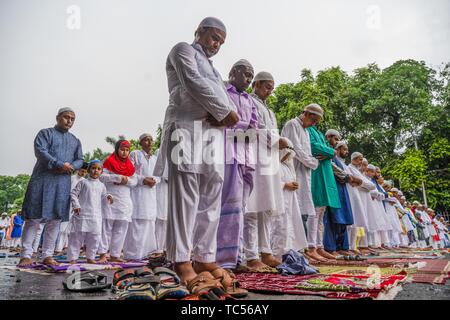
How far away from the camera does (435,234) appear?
45.0 feet

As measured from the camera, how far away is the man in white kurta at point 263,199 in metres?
3.82

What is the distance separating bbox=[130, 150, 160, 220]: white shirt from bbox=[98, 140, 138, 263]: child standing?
0.22 m

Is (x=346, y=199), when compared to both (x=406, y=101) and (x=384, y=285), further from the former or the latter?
(x=406, y=101)

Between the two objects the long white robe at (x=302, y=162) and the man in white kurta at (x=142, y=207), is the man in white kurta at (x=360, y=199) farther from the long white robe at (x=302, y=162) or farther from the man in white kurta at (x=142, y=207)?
the man in white kurta at (x=142, y=207)

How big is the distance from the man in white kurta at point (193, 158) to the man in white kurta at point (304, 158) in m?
2.35

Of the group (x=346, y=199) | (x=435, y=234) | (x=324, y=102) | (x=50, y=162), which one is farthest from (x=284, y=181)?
(x=324, y=102)

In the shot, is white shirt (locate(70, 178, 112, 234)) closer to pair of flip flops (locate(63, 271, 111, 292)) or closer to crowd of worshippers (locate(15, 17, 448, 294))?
crowd of worshippers (locate(15, 17, 448, 294))

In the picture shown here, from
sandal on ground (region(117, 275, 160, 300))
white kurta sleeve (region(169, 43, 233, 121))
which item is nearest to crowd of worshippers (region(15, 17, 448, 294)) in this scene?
white kurta sleeve (region(169, 43, 233, 121))

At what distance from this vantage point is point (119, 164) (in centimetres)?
560

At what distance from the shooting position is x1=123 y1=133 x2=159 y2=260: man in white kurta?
591cm

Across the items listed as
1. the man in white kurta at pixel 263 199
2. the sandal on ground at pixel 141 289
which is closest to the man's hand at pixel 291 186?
the man in white kurta at pixel 263 199

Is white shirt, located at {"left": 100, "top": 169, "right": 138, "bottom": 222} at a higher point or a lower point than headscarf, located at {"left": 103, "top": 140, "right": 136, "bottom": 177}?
lower

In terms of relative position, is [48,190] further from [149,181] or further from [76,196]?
[149,181]

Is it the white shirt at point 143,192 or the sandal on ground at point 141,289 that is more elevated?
the white shirt at point 143,192
